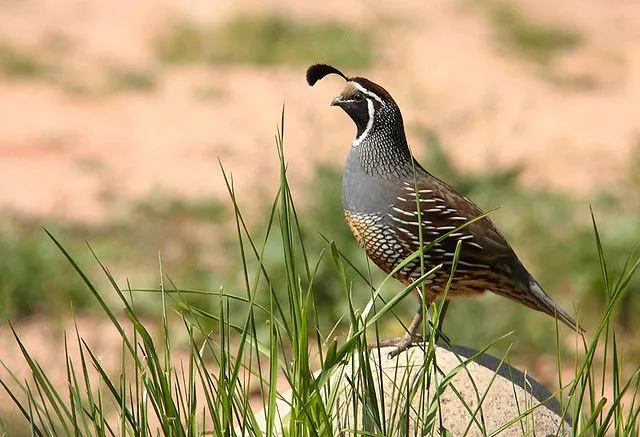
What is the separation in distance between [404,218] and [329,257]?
6.17 feet

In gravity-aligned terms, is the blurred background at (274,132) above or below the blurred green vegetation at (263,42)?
below

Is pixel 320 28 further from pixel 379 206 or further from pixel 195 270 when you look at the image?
pixel 379 206

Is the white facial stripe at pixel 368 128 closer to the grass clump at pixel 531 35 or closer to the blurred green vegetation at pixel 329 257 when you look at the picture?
the blurred green vegetation at pixel 329 257

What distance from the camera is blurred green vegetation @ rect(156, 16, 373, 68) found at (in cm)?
1184

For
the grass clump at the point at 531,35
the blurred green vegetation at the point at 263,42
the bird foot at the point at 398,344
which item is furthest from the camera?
the grass clump at the point at 531,35

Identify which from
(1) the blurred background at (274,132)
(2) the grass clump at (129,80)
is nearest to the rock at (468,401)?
(1) the blurred background at (274,132)

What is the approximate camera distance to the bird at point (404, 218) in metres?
3.79

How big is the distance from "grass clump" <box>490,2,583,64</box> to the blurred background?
3 cm

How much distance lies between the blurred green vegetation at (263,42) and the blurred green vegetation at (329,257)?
4.42 m

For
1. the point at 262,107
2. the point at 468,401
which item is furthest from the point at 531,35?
the point at 468,401

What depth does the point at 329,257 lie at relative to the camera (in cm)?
569

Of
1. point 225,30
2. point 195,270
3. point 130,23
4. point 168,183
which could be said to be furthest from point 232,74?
point 195,270

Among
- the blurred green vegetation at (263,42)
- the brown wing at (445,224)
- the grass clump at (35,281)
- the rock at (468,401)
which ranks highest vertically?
the blurred green vegetation at (263,42)

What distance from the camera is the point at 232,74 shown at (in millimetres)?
11625
